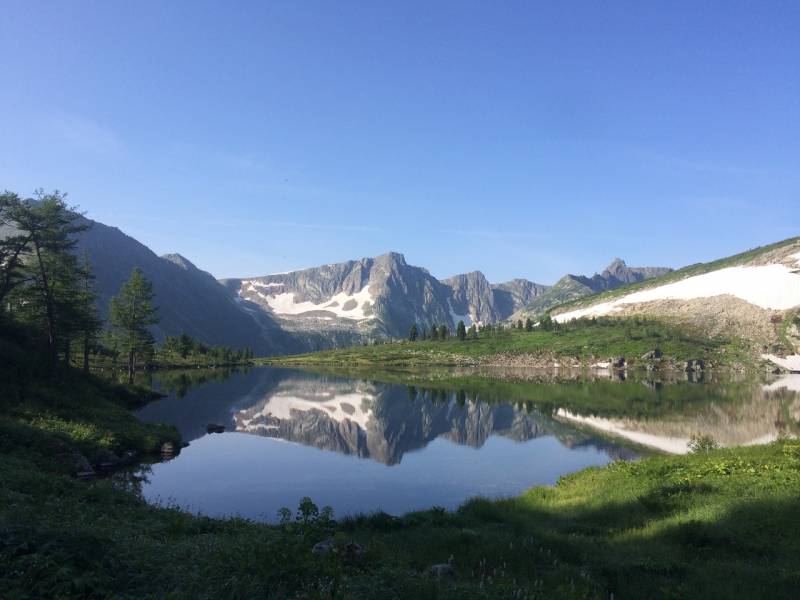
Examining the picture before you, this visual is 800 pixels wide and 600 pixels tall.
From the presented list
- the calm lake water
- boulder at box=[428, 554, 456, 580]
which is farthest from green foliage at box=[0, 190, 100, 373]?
boulder at box=[428, 554, 456, 580]

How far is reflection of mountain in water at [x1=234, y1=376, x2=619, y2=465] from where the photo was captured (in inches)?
2202

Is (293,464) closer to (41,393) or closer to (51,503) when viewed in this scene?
(41,393)

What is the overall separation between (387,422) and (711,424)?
41958 millimetres

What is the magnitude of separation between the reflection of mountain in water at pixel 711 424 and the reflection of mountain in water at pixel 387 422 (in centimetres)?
648

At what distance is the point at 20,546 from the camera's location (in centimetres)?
974

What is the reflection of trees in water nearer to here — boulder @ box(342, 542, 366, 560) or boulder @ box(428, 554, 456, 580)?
boulder @ box(342, 542, 366, 560)

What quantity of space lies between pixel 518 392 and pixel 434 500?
267 feet

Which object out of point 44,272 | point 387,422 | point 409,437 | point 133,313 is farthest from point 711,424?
point 133,313

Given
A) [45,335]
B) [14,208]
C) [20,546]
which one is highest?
[14,208]

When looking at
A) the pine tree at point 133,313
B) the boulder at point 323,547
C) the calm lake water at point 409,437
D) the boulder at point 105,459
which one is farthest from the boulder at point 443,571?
the pine tree at point 133,313

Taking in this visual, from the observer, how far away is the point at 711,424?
65000mm

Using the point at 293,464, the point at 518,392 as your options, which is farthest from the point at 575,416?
the point at 293,464

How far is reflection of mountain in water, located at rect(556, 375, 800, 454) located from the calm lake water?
22cm

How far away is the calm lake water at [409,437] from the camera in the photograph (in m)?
33.4
